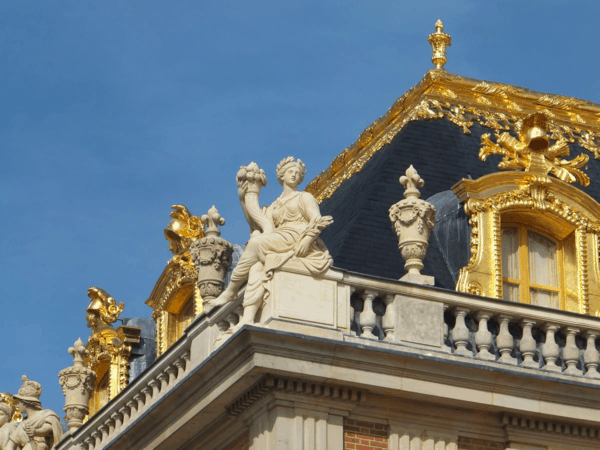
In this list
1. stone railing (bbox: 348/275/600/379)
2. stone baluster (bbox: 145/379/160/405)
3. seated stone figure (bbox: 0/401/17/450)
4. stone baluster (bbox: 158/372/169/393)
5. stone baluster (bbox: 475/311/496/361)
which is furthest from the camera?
seated stone figure (bbox: 0/401/17/450)

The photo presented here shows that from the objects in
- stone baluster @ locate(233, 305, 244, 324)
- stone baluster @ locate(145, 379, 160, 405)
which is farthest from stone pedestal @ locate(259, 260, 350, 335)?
stone baluster @ locate(145, 379, 160, 405)

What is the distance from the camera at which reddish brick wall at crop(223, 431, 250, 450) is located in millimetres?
21828

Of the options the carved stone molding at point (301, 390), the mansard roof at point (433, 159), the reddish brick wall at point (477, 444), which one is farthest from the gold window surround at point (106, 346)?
the reddish brick wall at point (477, 444)

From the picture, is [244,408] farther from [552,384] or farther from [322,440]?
[552,384]

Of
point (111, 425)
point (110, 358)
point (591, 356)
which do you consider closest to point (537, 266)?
point (591, 356)

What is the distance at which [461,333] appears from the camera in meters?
22.2

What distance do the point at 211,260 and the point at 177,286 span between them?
535cm

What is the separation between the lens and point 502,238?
2611 centimetres

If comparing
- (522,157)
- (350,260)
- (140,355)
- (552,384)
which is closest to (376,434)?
(552,384)

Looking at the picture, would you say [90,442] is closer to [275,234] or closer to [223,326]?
[223,326]

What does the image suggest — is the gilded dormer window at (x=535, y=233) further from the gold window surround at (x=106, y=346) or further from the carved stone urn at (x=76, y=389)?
the gold window surround at (x=106, y=346)

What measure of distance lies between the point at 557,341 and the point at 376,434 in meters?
→ 2.73

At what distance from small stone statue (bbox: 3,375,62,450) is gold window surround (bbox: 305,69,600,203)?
537 cm

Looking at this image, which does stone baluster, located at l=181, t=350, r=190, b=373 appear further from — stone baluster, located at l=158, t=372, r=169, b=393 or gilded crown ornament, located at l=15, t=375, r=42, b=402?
gilded crown ornament, located at l=15, t=375, r=42, b=402
